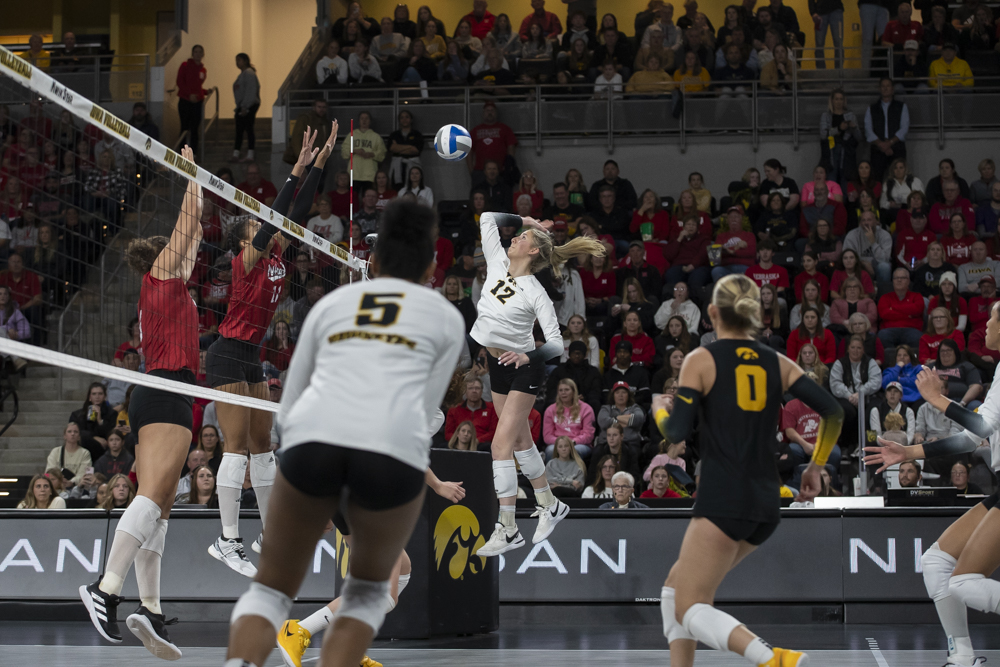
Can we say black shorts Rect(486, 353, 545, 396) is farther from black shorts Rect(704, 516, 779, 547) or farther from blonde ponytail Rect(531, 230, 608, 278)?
black shorts Rect(704, 516, 779, 547)

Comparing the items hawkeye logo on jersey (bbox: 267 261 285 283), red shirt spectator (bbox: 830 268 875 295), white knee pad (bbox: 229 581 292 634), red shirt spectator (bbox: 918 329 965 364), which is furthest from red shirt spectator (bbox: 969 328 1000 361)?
white knee pad (bbox: 229 581 292 634)

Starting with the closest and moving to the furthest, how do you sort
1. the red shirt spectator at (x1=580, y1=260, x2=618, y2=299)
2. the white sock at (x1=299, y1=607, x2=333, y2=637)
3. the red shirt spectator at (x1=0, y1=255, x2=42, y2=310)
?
the white sock at (x1=299, y1=607, x2=333, y2=637) → the red shirt spectator at (x1=0, y1=255, x2=42, y2=310) → the red shirt spectator at (x1=580, y1=260, x2=618, y2=299)

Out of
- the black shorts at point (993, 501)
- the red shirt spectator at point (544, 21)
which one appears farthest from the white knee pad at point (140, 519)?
the red shirt spectator at point (544, 21)

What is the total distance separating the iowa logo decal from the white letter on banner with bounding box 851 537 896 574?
11.9ft

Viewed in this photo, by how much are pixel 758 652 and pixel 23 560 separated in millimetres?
8516

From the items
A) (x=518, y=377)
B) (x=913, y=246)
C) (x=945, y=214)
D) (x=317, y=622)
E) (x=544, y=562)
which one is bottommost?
(x=544, y=562)

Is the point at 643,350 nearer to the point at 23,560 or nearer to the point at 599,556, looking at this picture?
the point at 599,556

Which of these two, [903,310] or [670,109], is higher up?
[670,109]

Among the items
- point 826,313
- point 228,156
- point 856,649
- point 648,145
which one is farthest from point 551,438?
point 228,156

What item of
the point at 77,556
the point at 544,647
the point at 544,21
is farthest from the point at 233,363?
the point at 544,21

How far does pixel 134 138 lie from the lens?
6418 millimetres

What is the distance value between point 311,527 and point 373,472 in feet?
1.16

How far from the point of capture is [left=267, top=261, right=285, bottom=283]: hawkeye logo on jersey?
26.4 ft

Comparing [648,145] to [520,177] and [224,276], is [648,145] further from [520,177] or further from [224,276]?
[224,276]
